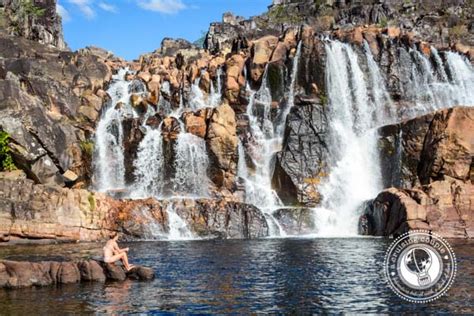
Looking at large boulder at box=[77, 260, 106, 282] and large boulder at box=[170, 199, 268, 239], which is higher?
large boulder at box=[170, 199, 268, 239]

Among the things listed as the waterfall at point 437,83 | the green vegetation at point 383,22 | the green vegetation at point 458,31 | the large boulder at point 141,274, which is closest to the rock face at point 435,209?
the large boulder at point 141,274

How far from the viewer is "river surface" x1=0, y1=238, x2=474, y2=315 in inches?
831

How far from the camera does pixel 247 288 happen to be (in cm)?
2486

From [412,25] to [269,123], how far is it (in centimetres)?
5306

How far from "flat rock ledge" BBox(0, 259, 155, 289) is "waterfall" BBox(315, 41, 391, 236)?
94.6 feet

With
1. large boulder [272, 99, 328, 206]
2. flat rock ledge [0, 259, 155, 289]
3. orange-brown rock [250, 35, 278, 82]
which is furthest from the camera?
orange-brown rock [250, 35, 278, 82]

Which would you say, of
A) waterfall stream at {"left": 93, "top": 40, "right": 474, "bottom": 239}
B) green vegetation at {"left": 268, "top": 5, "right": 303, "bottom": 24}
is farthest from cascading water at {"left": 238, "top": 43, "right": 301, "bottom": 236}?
green vegetation at {"left": 268, "top": 5, "right": 303, "bottom": 24}

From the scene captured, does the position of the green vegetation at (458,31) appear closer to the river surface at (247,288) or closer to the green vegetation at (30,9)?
the river surface at (247,288)

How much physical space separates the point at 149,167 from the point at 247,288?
37341 millimetres

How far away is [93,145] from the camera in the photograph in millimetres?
63188

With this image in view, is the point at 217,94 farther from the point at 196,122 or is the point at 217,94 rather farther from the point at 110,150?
the point at 110,150

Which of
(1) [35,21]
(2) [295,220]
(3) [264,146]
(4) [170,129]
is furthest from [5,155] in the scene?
(1) [35,21]

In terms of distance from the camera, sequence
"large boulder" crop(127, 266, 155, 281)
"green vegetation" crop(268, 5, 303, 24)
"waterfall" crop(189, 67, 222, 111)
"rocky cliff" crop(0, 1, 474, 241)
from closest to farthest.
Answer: "large boulder" crop(127, 266, 155, 281) → "rocky cliff" crop(0, 1, 474, 241) → "waterfall" crop(189, 67, 222, 111) → "green vegetation" crop(268, 5, 303, 24)

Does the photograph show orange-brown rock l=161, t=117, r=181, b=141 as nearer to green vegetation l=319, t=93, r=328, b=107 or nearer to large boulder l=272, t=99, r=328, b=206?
large boulder l=272, t=99, r=328, b=206
